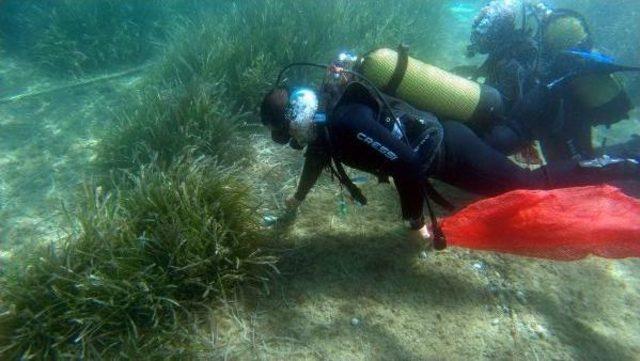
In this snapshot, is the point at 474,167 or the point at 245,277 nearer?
the point at 245,277

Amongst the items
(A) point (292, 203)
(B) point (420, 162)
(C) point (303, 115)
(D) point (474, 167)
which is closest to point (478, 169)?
(D) point (474, 167)

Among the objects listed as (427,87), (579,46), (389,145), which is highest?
(579,46)

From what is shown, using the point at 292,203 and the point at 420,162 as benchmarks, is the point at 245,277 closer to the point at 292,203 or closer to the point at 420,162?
the point at 292,203

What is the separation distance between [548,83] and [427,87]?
225cm

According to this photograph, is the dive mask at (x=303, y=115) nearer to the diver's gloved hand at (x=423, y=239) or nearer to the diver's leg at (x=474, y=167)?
the diver's leg at (x=474, y=167)

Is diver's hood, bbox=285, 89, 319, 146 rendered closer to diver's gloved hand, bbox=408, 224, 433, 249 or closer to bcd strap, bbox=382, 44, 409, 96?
bcd strap, bbox=382, 44, 409, 96

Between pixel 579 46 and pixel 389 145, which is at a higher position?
pixel 579 46

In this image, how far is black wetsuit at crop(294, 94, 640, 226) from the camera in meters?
3.13

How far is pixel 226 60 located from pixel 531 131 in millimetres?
5330

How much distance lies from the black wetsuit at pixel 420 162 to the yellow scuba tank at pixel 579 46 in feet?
4.81

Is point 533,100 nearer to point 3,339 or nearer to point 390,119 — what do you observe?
point 390,119

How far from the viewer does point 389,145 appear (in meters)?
3.10

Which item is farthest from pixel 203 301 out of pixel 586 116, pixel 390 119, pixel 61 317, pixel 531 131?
pixel 586 116

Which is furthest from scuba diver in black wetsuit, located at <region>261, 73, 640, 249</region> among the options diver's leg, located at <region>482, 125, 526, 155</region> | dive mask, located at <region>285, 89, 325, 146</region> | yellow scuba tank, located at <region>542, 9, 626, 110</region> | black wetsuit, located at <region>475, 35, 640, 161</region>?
yellow scuba tank, located at <region>542, 9, 626, 110</region>
